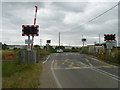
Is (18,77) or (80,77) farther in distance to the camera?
A: (80,77)

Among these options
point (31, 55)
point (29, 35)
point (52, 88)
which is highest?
point (29, 35)

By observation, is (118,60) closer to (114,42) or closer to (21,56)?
(114,42)

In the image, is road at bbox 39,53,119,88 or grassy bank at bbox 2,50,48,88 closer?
grassy bank at bbox 2,50,48,88

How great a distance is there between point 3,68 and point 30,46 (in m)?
6.40

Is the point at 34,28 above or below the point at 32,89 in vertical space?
above

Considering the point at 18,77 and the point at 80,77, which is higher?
the point at 18,77

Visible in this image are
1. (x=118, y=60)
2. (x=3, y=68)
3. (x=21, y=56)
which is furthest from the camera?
(x=118, y=60)

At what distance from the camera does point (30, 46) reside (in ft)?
60.4

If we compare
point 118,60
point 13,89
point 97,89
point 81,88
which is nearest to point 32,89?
point 13,89

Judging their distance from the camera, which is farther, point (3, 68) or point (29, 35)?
point (29, 35)

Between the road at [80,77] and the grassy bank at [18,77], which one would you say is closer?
the grassy bank at [18,77]

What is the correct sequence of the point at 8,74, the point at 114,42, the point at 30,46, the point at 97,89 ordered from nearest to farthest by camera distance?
the point at 97,89 < the point at 8,74 < the point at 30,46 < the point at 114,42

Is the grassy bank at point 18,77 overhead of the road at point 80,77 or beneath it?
overhead

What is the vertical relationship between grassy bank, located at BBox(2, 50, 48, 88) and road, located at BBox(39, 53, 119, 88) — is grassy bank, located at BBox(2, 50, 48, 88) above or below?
above
